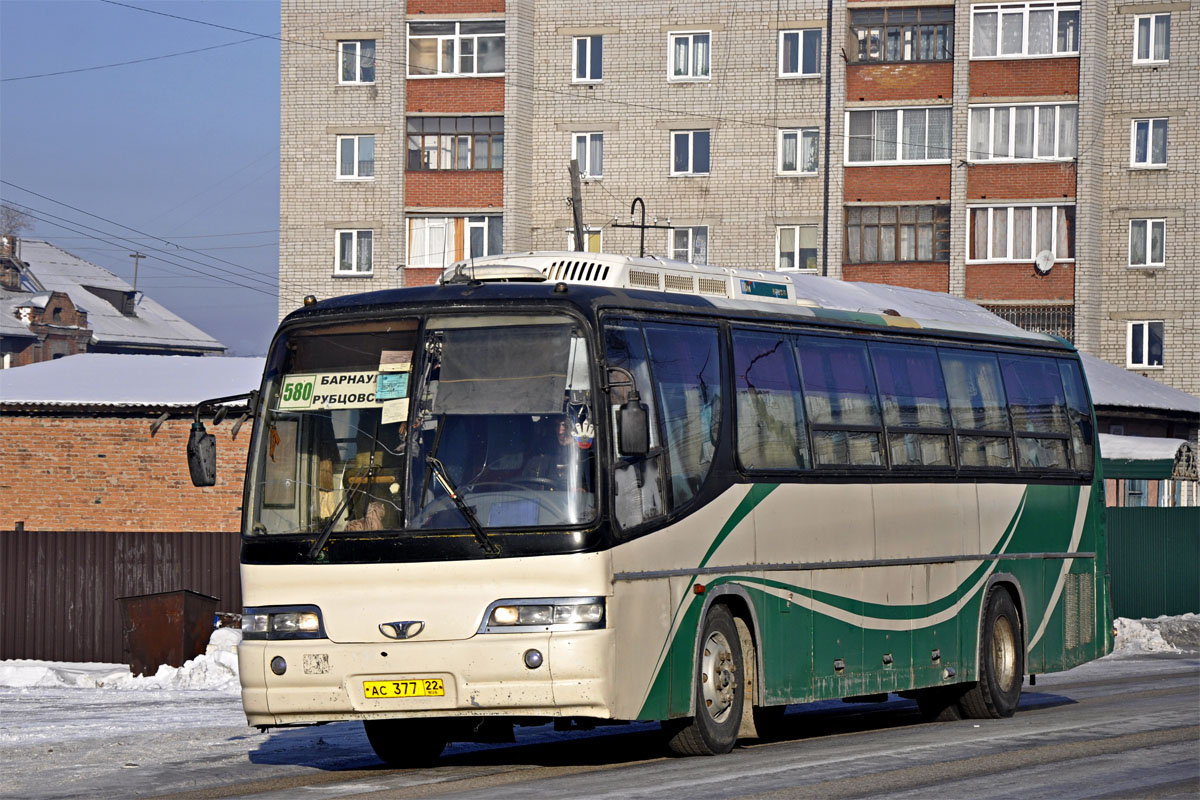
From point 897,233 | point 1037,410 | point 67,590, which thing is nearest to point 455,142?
point 897,233

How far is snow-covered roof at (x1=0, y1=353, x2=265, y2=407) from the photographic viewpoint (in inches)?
1630

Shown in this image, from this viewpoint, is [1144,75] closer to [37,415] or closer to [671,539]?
[37,415]

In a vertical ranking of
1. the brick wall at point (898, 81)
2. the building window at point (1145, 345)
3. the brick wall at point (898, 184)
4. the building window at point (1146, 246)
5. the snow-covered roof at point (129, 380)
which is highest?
the brick wall at point (898, 81)

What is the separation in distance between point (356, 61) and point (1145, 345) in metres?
27.2

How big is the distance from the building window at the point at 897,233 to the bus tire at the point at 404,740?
4710 centimetres

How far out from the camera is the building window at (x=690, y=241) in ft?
200

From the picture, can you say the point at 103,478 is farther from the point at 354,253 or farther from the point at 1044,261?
the point at 1044,261

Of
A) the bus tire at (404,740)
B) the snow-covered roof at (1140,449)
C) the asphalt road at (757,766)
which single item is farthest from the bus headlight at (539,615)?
the snow-covered roof at (1140,449)

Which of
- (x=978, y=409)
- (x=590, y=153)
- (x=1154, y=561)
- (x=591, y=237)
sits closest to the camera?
(x=978, y=409)

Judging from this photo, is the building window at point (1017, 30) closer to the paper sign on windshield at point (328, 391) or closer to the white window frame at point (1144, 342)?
the white window frame at point (1144, 342)

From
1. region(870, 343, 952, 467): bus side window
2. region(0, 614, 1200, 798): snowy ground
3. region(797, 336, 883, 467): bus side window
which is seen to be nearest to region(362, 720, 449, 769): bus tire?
region(0, 614, 1200, 798): snowy ground

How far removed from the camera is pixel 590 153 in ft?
203

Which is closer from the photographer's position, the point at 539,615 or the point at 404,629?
the point at 539,615

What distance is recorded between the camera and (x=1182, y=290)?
192 feet
